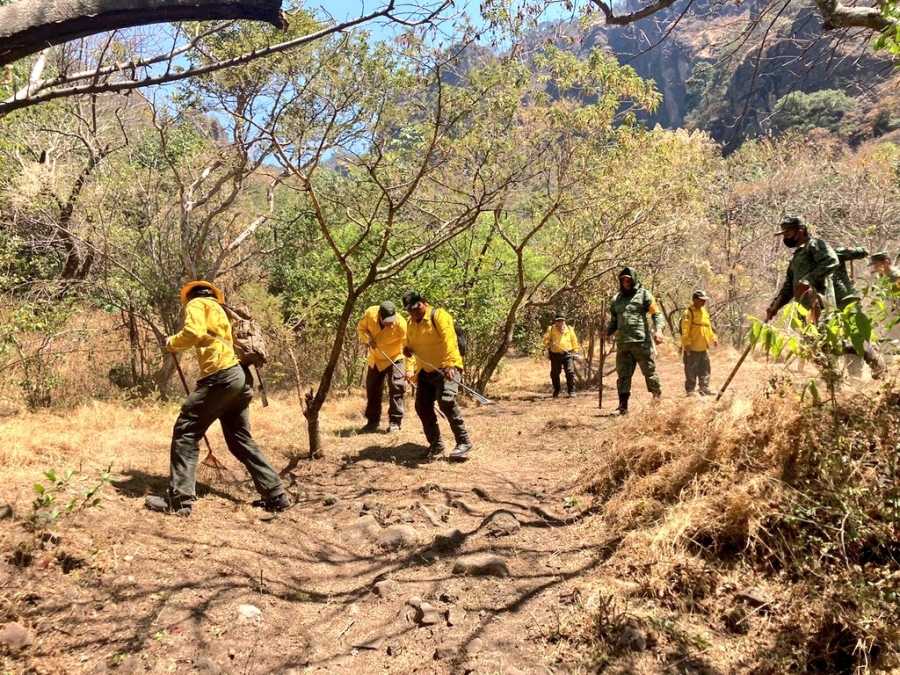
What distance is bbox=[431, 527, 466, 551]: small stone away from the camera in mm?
3645

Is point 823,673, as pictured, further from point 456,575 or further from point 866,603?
point 456,575

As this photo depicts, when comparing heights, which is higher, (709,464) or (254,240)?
(254,240)

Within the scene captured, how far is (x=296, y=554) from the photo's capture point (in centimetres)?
375

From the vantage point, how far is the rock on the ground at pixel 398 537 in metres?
3.81

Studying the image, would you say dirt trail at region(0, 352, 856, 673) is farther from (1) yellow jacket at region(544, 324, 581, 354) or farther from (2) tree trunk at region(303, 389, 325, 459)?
(1) yellow jacket at region(544, 324, 581, 354)

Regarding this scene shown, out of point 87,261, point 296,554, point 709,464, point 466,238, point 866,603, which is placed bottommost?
point 296,554

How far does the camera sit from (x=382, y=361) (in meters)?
7.18

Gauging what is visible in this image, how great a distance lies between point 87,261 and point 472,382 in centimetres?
746

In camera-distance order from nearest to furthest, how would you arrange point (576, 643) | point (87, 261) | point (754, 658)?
1. point (754, 658)
2. point (576, 643)
3. point (87, 261)

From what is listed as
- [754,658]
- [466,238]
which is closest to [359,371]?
[466,238]

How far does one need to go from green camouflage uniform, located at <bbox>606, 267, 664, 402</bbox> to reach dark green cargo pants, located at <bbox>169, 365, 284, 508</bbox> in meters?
4.24

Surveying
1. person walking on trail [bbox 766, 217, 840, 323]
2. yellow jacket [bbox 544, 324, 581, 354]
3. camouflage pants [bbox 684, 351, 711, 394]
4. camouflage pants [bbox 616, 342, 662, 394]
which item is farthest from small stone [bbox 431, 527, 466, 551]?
yellow jacket [bbox 544, 324, 581, 354]

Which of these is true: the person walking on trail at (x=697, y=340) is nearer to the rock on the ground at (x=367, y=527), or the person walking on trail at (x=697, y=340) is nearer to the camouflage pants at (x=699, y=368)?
the camouflage pants at (x=699, y=368)

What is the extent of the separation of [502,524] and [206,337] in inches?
102
